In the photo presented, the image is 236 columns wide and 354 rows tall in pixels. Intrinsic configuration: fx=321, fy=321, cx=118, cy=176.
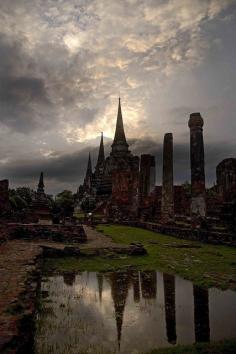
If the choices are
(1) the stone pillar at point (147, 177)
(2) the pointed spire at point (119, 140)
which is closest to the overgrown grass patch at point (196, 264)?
(1) the stone pillar at point (147, 177)

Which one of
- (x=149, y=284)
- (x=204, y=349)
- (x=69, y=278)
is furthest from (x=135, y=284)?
(x=204, y=349)

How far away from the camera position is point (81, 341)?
3.79 m

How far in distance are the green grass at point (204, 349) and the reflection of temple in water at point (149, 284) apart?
7.32 feet

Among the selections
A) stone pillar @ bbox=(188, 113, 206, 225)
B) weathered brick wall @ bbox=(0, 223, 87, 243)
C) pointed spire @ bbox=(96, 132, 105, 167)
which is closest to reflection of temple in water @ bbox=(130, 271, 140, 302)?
weathered brick wall @ bbox=(0, 223, 87, 243)

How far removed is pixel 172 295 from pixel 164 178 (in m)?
14.0

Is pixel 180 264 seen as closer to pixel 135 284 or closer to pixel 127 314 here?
pixel 135 284

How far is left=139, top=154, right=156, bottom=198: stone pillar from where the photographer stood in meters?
27.4

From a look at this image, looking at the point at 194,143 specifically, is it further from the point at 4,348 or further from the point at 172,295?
the point at 4,348

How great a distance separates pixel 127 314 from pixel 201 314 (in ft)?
3.74

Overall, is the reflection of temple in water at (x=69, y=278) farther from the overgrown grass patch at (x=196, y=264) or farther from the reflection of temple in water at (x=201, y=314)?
the reflection of temple in water at (x=201, y=314)

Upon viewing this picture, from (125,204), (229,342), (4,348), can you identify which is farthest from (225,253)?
(125,204)

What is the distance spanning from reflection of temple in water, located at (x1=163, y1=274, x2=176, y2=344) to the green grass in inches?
14.4

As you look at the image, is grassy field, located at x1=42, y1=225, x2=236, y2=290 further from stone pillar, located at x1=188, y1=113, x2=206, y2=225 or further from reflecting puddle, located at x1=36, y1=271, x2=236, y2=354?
stone pillar, located at x1=188, y1=113, x2=206, y2=225

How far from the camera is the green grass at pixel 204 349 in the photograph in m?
3.43
